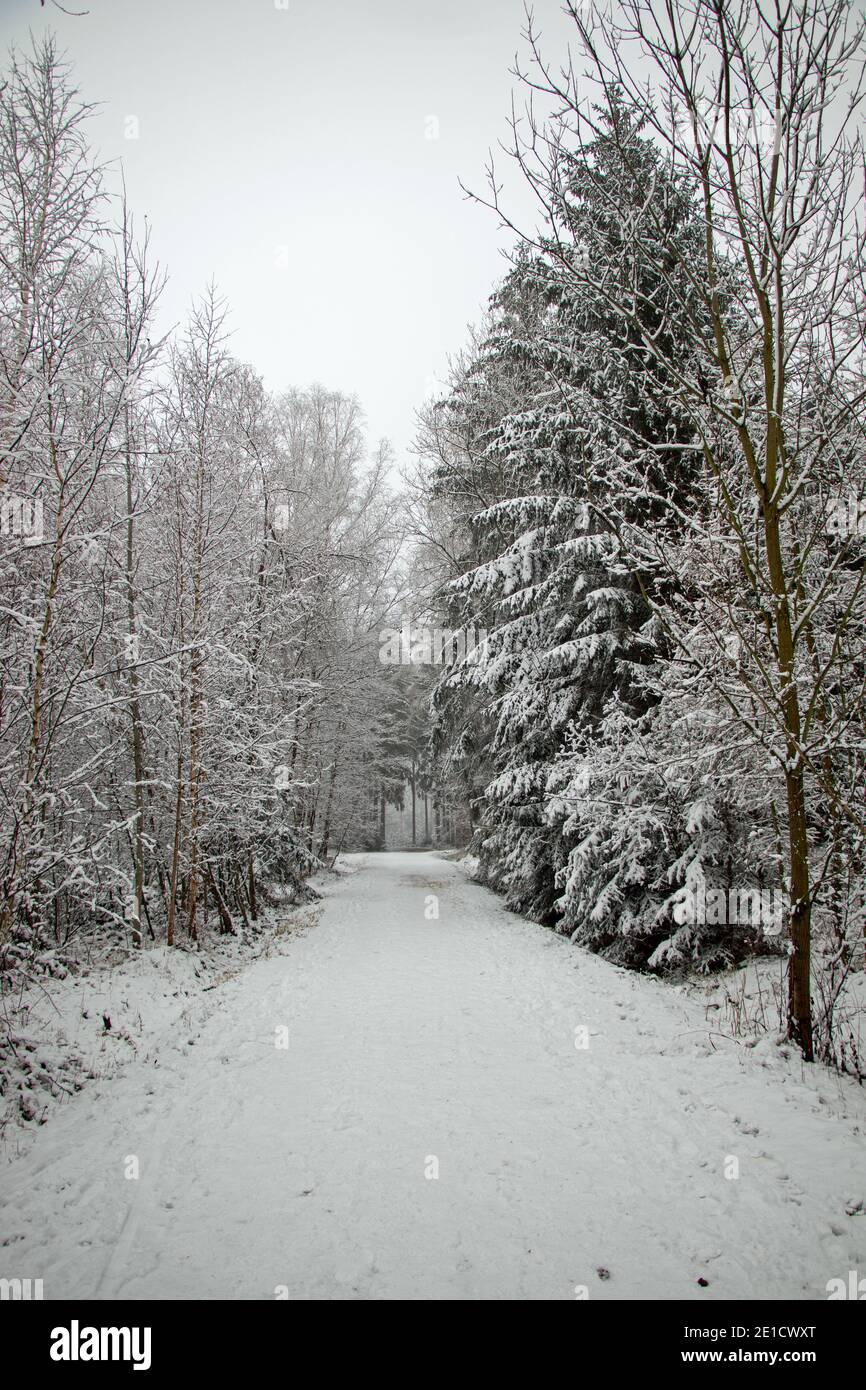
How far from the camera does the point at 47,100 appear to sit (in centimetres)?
508

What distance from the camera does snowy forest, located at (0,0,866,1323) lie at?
4371 mm

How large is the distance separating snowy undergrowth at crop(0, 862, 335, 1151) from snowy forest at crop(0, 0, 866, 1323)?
0.18ft

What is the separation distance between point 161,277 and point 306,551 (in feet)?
20.7

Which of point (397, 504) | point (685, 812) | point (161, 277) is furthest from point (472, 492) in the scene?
point (685, 812)

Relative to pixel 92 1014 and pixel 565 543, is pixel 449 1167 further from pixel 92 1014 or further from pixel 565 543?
pixel 565 543

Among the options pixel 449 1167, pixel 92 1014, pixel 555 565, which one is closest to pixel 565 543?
Answer: pixel 555 565

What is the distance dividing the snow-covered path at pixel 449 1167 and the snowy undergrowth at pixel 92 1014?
0.22 meters

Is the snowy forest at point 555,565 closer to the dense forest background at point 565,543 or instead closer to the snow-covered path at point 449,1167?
the dense forest background at point 565,543

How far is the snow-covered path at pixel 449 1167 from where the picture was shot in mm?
2771

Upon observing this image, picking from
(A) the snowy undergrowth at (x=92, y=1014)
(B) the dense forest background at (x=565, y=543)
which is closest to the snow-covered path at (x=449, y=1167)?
(A) the snowy undergrowth at (x=92, y=1014)

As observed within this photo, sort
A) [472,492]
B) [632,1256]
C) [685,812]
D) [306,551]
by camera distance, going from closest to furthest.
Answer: [632,1256] < [685,812] < [306,551] < [472,492]

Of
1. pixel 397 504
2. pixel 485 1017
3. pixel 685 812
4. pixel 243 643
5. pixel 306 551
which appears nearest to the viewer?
pixel 485 1017

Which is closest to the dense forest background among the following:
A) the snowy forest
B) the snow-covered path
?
the snowy forest
